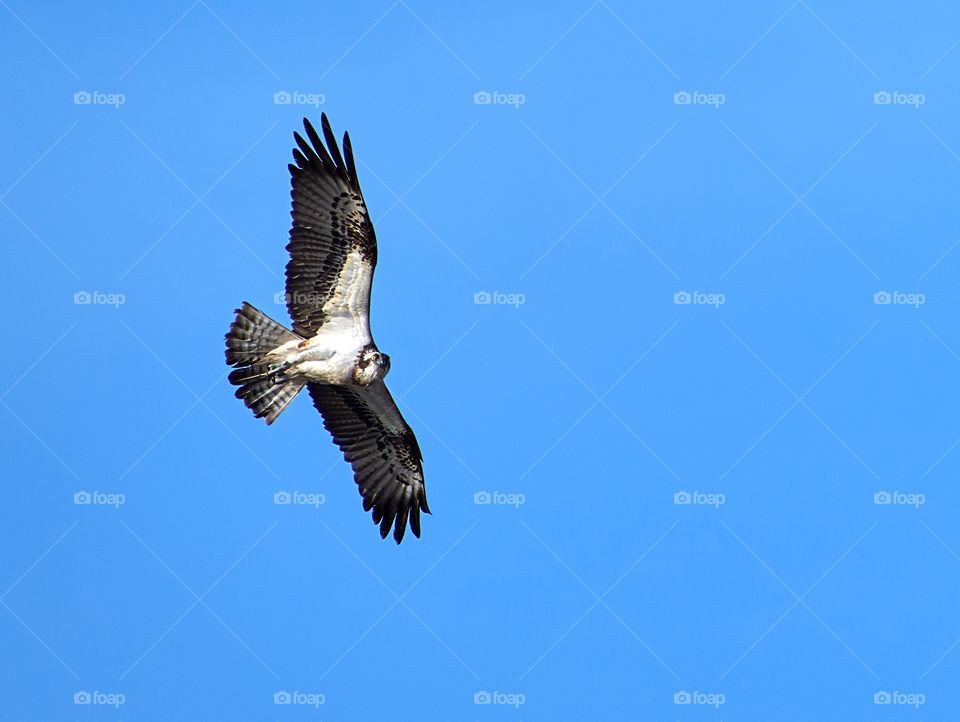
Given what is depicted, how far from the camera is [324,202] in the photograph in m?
16.1

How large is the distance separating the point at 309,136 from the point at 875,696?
37.5 ft

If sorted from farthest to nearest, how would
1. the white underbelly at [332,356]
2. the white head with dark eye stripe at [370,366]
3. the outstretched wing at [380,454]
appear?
the outstretched wing at [380,454] → the white underbelly at [332,356] → the white head with dark eye stripe at [370,366]

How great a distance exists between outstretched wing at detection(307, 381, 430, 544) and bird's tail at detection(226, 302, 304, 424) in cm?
112

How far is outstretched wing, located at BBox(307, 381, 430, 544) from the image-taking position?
17.7m

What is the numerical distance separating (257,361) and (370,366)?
1348 mm

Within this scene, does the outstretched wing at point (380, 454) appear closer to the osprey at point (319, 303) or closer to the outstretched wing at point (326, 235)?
the osprey at point (319, 303)

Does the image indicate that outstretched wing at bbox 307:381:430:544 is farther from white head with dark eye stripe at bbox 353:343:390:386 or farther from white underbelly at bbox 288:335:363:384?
white head with dark eye stripe at bbox 353:343:390:386

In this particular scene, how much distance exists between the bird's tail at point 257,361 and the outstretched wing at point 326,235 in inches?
14.7

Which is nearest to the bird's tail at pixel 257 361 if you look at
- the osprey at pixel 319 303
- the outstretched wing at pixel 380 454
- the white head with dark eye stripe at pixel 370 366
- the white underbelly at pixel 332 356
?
the osprey at pixel 319 303

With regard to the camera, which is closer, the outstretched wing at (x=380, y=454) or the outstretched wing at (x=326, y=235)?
the outstretched wing at (x=326, y=235)

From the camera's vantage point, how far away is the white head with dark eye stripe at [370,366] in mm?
16000

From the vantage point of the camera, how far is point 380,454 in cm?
1789

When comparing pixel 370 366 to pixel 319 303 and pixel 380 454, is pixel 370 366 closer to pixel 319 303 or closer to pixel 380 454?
pixel 319 303

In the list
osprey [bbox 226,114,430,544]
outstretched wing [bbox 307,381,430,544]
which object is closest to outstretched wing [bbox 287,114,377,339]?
osprey [bbox 226,114,430,544]
